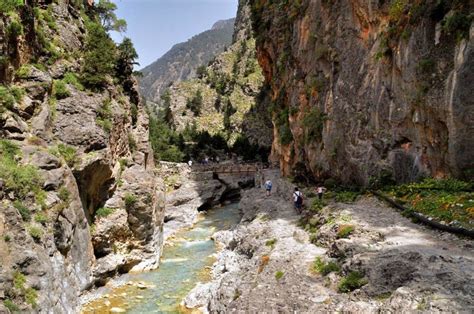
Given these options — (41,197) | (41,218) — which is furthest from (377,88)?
(41,218)

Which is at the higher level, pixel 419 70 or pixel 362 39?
pixel 362 39

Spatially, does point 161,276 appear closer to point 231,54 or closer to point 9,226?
point 9,226

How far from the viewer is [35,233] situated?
14039mm

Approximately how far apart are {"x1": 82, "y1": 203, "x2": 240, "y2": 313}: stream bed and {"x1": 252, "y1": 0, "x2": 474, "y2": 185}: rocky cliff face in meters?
12.1

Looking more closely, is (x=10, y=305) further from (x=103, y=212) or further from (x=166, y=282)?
(x=166, y=282)

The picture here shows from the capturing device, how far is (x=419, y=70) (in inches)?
790

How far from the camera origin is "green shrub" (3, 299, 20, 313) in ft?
36.9

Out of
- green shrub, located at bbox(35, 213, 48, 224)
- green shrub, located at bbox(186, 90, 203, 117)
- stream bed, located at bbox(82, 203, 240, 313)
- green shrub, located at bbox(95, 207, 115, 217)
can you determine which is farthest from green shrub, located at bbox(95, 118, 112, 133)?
green shrub, located at bbox(186, 90, 203, 117)

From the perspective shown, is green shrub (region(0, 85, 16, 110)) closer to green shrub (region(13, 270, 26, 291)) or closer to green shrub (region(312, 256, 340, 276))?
green shrub (region(13, 270, 26, 291))

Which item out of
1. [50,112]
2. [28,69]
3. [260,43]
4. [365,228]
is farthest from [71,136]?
[260,43]

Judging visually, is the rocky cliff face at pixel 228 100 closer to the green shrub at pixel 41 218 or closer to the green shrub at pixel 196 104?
the green shrub at pixel 196 104

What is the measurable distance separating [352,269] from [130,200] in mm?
15229

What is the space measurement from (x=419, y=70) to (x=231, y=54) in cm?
9943

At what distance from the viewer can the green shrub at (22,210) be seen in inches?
558
